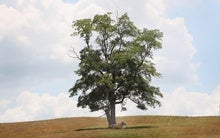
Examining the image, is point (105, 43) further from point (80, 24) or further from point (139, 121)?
point (139, 121)

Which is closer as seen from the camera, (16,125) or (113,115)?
(113,115)

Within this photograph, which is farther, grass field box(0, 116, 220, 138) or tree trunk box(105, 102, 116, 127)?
tree trunk box(105, 102, 116, 127)

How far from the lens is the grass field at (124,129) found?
5669cm

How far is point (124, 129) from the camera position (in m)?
63.3

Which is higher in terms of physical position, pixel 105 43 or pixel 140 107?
pixel 105 43

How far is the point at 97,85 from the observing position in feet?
225

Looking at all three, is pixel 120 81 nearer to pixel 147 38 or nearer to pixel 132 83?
pixel 132 83

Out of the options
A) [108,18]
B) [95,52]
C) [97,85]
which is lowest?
[97,85]

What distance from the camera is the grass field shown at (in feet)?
186

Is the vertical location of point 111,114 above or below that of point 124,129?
above

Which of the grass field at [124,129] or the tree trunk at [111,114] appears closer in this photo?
the grass field at [124,129]

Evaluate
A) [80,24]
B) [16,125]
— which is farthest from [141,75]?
[16,125]

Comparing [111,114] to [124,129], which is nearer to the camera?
[124,129]

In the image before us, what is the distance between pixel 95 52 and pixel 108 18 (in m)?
5.28
